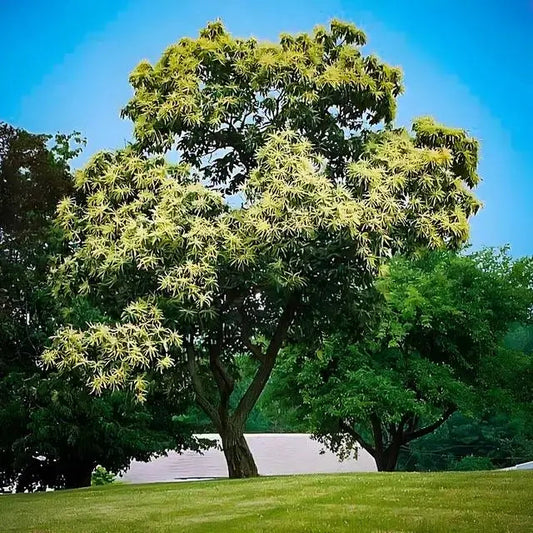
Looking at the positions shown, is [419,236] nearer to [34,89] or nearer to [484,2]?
[484,2]

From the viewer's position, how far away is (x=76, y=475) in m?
15.8

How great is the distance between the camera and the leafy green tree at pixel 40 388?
13719 mm

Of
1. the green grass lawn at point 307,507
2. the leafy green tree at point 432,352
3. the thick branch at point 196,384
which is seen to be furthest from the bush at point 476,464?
the green grass lawn at point 307,507

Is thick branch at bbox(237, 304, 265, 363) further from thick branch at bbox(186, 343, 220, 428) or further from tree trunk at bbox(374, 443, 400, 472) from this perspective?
tree trunk at bbox(374, 443, 400, 472)

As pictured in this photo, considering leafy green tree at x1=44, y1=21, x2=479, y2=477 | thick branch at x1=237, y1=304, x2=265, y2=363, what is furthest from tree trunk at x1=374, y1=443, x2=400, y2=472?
thick branch at x1=237, y1=304, x2=265, y2=363

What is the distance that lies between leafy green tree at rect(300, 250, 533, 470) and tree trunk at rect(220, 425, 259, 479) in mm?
Answer: 3643

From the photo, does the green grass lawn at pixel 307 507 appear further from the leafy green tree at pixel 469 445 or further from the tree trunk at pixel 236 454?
the leafy green tree at pixel 469 445

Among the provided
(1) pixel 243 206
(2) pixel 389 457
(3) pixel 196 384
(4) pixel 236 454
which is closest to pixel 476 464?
(2) pixel 389 457

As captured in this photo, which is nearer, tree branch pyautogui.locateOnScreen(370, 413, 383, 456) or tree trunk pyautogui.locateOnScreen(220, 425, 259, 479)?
tree trunk pyautogui.locateOnScreen(220, 425, 259, 479)

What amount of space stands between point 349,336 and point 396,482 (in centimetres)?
516

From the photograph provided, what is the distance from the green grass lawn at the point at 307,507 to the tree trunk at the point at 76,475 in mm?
4859

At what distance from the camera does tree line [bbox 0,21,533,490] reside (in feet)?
37.4

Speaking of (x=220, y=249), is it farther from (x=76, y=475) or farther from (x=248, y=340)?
(x=76, y=475)

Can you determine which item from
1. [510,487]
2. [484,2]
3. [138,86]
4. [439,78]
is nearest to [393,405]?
[510,487]
